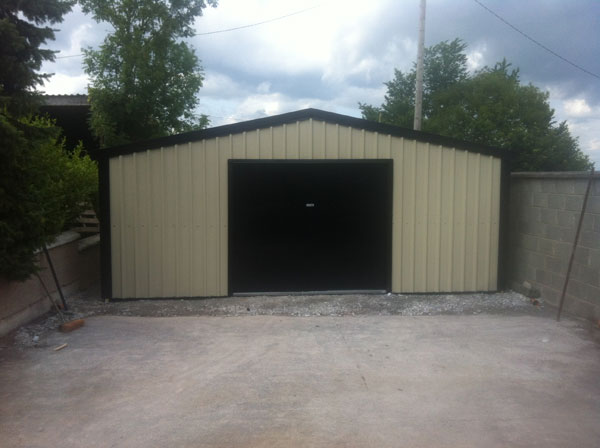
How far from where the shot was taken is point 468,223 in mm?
8141

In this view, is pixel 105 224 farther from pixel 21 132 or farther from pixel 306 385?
pixel 306 385

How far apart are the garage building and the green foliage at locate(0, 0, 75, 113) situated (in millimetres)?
1925

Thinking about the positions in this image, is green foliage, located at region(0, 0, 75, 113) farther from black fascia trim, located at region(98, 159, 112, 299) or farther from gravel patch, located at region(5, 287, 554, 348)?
gravel patch, located at region(5, 287, 554, 348)

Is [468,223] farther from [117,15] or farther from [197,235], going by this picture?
[117,15]

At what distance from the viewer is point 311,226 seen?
26.7ft

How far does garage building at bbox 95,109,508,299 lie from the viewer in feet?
25.3

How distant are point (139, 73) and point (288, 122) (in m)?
10.4

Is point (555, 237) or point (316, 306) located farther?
point (316, 306)

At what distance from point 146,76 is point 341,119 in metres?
10.8

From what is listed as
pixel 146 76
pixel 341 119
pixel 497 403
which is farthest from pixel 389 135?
pixel 146 76

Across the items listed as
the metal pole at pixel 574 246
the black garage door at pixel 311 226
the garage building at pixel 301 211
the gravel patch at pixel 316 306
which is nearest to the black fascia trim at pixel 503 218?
the garage building at pixel 301 211

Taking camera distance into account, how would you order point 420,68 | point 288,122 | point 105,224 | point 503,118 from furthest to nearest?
point 503,118, point 420,68, point 288,122, point 105,224

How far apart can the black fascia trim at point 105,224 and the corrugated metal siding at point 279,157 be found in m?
0.08

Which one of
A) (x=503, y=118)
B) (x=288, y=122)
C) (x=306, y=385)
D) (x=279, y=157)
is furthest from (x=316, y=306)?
(x=503, y=118)
